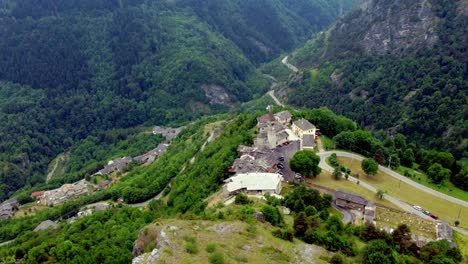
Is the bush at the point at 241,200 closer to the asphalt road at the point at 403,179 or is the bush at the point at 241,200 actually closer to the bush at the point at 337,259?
the bush at the point at 337,259

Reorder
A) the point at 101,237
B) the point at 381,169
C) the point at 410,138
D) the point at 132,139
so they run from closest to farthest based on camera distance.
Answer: the point at 101,237
the point at 381,169
the point at 410,138
the point at 132,139

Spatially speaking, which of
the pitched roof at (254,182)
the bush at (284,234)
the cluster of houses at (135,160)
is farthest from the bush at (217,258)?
the cluster of houses at (135,160)

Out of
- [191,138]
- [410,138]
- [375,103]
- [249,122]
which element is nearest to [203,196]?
[249,122]

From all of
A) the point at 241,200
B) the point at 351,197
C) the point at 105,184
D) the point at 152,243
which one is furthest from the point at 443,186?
the point at 105,184

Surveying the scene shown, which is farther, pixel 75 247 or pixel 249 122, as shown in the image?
pixel 249 122

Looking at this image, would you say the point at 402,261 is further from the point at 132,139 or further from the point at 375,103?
the point at 132,139
